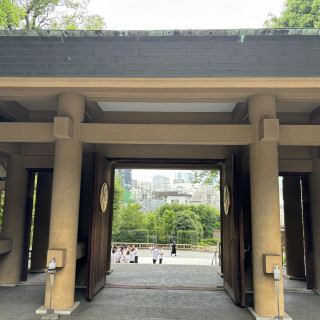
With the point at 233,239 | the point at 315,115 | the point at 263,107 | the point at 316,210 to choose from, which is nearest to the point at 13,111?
the point at 263,107

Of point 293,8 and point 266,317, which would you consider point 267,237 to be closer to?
point 266,317

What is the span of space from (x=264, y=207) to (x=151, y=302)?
9.50 ft

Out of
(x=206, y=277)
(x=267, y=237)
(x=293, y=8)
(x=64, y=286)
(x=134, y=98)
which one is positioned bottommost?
(x=206, y=277)

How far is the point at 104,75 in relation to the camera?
15.4ft

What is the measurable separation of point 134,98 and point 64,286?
354 centimetres

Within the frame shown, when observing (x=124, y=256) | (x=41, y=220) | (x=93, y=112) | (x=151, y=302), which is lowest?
(x=124, y=256)

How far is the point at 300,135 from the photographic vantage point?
16.7 feet

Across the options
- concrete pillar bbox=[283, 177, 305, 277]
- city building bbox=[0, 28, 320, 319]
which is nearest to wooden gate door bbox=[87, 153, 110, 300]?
city building bbox=[0, 28, 320, 319]

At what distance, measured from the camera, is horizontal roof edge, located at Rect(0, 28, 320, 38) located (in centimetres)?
455

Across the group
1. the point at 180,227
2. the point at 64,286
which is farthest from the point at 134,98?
the point at 180,227

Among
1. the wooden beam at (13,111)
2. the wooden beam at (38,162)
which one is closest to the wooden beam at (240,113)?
the wooden beam at (38,162)

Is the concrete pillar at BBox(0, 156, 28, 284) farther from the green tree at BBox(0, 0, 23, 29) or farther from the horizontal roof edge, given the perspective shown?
the green tree at BBox(0, 0, 23, 29)

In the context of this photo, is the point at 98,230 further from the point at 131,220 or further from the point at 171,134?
the point at 131,220

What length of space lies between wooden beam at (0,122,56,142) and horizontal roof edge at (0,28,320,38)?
59.5 inches
